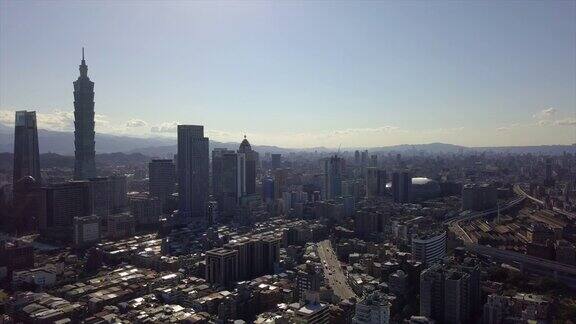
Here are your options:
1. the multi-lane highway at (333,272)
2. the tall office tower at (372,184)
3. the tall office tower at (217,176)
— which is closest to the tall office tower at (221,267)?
the multi-lane highway at (333,272)

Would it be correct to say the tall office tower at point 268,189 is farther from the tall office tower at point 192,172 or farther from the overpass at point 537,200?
the overpass at point 537,200

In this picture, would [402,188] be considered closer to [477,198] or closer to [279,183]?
[477,198]

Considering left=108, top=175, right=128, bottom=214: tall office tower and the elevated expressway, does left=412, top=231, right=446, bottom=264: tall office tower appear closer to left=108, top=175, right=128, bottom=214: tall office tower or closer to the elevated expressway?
the elevated expressway

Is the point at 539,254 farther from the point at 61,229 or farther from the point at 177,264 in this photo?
the point at 61,229

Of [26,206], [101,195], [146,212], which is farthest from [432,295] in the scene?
[101,195]

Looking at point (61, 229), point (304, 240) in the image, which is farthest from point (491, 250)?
point (61, 229)
